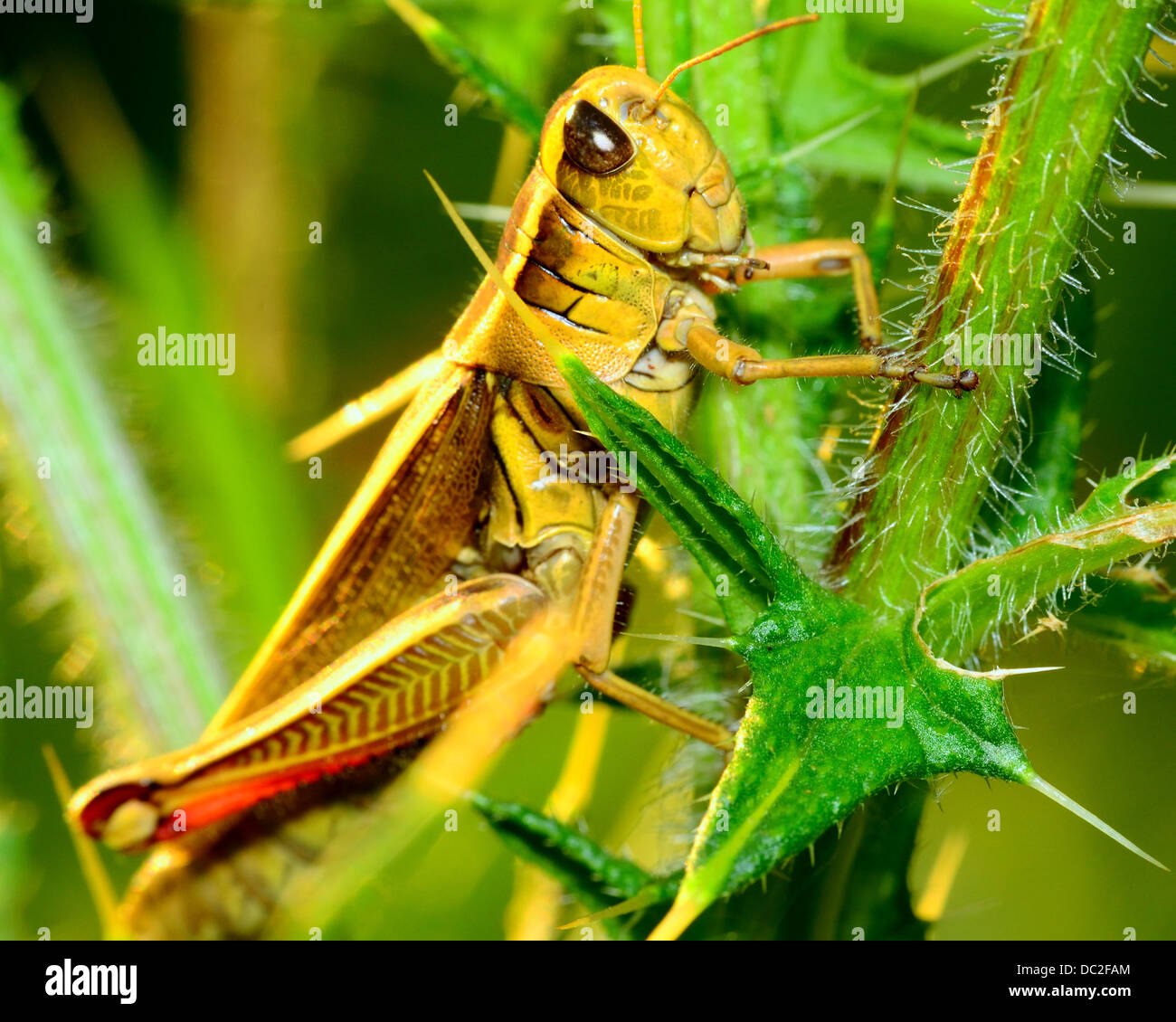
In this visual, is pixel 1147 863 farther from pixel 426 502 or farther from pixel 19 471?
pixel 19 471

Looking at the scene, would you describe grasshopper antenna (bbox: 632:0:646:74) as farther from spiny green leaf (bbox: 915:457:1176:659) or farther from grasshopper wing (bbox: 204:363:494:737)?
spiny green leaf (bbox: 915:457:1176:659)

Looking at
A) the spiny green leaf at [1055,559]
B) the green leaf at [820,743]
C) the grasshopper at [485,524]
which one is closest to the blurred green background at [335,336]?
the grasshopper at [485,524]

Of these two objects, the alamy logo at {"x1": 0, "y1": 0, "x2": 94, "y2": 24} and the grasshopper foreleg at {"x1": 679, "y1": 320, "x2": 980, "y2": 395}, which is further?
the alamy logo at {"x1": 0, "y1": 0, "x2": 94, "y2": 24}

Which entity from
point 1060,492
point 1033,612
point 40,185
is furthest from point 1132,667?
point 40,185

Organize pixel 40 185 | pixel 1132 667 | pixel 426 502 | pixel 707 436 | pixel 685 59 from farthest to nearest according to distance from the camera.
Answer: pixel 40 185 → pixel 426 502 → pixel 707 436 → pixel 685 59 → pixel 1132 667
